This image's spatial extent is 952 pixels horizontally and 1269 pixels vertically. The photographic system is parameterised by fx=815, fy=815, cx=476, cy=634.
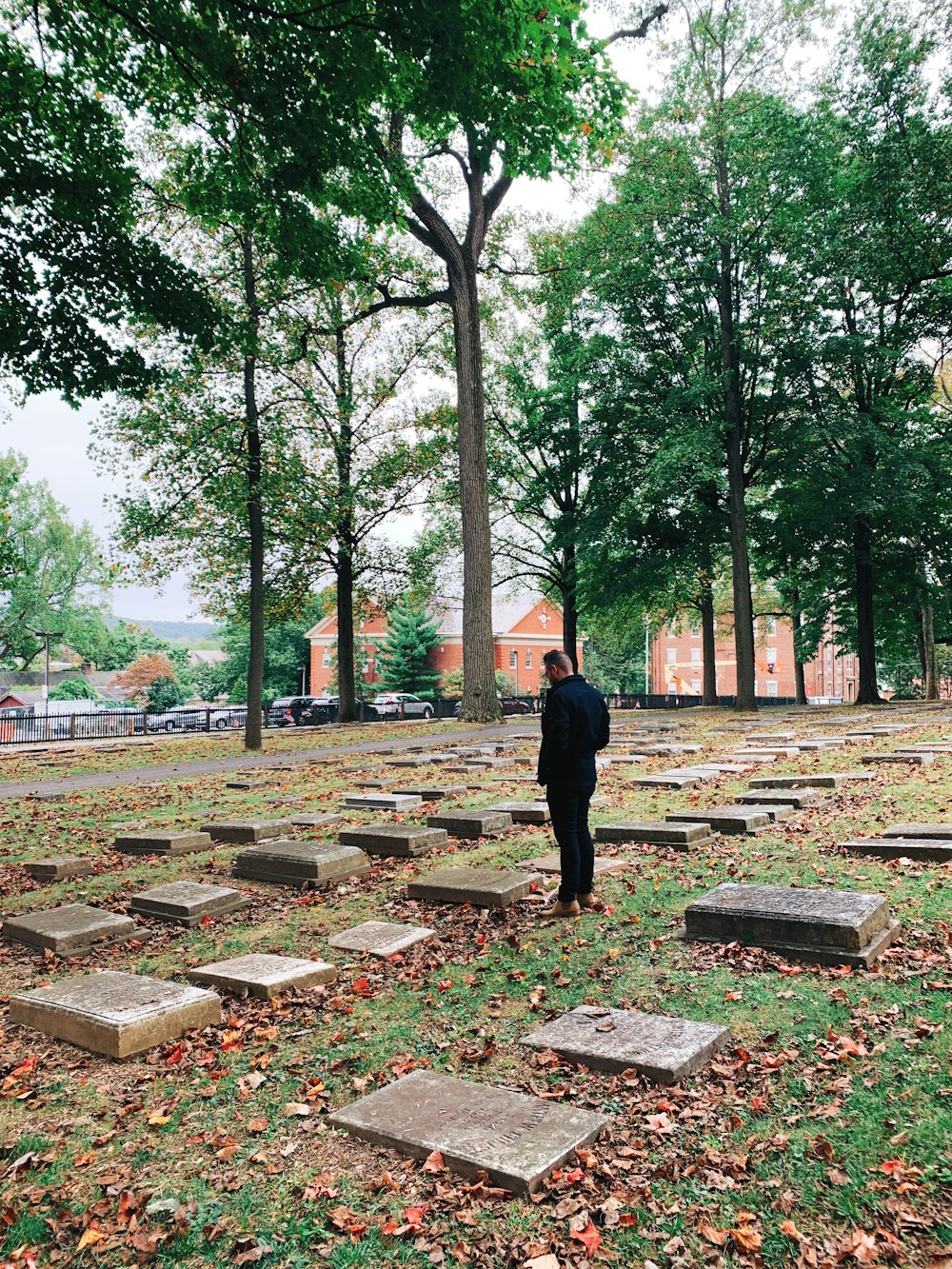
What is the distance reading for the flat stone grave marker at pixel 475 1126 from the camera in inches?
104

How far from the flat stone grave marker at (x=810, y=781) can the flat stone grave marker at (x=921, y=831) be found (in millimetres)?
2324

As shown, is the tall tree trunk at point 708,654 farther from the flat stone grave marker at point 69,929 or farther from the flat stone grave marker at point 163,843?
the flat stone grave marker at point 69,929

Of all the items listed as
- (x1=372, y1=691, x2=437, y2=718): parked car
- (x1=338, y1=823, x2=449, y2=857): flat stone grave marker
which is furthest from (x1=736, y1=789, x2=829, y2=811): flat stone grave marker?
(x1=372, y1=691, x2=437, y2=718): parked car

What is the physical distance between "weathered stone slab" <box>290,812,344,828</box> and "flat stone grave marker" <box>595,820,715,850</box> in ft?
8.97

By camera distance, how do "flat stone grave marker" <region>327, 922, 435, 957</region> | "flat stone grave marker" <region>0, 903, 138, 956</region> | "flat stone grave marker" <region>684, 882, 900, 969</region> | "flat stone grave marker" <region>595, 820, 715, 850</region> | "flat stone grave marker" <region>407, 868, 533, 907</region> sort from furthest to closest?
"flat stone grave marker" <region>595, 820, 715, 850</region>
"flat stone grave marker" <region>407, 868, 533, 907</region>
"flat stone grave marker" <region>0, 903, 138, 956</region>
"flat stone grave marker" <region>327, 922, 435, 957</region>
"flat stone grave marker" <region>684, 882, 900, 969</region>

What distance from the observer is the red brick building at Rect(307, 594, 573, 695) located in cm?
6444

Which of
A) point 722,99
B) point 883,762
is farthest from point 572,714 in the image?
point 722,99

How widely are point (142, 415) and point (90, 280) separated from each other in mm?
10042

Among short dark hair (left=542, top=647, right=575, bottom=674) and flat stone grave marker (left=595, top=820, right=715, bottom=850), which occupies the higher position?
short dark hair (left=542, top=647, right=575, bottom=674)

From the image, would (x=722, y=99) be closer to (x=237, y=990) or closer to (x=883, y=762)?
(x=883, y=762)

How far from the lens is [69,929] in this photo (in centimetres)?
518

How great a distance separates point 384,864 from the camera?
695cm

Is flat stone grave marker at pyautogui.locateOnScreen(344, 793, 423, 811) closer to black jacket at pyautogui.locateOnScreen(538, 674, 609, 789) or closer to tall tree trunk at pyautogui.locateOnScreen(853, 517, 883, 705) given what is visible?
black jacket at pyautogui.locateOnScreen(538, 674, 609, 789)

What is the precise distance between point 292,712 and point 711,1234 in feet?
133
